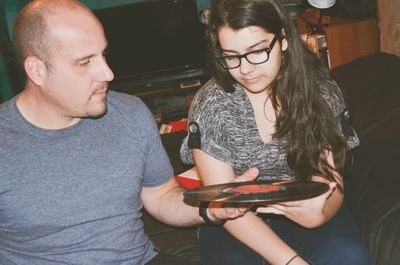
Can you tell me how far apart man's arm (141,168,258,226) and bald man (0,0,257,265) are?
0.08 m

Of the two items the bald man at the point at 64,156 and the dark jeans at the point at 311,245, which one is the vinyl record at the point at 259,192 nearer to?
the bald man at the point at 64,156

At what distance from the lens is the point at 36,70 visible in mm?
1277

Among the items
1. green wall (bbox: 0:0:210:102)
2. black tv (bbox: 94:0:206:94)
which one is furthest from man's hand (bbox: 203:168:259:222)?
green wall (bbox: 0:0:210:102)

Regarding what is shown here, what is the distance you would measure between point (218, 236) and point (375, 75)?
1233 millimetres

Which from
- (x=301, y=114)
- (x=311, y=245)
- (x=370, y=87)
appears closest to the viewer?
(x=311, y=245)

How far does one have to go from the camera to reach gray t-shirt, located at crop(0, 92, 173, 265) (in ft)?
4.04

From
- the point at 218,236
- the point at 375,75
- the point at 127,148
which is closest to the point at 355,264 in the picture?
the point at 218,236

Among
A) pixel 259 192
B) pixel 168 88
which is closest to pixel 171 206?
pixel 259 192

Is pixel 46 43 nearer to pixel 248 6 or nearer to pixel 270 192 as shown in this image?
pixel 248 6

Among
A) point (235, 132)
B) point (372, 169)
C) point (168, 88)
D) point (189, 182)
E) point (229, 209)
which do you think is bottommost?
point (168, 88)

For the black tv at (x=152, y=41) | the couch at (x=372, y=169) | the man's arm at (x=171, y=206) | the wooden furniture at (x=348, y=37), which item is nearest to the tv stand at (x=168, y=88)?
the black tv at (x=152, y=41)

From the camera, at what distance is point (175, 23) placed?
4.38 m

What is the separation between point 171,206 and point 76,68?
532 millimetres

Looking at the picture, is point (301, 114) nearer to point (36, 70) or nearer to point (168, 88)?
point (36, 70)
